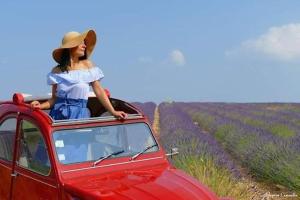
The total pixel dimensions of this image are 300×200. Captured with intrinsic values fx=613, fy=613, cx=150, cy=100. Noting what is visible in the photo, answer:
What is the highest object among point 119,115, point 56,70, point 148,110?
point 56,70

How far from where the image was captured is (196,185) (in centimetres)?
467

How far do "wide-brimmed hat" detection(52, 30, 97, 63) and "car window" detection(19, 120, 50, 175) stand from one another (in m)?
0.69

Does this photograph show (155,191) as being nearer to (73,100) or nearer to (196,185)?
(196,185)

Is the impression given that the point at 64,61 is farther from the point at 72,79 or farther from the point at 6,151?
the point at 6,151

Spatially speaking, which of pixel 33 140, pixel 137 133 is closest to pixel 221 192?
pixel 137 133

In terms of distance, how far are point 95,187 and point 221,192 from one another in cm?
287

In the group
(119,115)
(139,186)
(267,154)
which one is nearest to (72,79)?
(119,115)

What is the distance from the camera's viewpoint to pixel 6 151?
5.45 meters

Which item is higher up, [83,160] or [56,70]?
[56,70]

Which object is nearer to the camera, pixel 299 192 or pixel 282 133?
pixel 299 192

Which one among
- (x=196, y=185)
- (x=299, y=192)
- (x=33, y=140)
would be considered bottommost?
(x=299, y=192)

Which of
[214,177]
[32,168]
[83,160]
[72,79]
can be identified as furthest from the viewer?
[214,177]

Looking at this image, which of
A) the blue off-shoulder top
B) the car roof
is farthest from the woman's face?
the car roof

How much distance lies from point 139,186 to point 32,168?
1.03 m
